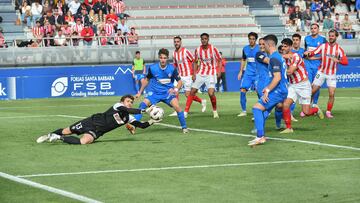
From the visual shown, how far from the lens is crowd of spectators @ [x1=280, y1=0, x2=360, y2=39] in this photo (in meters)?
46.0

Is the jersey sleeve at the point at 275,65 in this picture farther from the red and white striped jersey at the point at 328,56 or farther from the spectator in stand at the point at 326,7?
the spectator in stand at the point at 326,7

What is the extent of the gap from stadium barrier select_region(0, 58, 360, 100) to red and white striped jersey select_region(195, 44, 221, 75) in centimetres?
1359

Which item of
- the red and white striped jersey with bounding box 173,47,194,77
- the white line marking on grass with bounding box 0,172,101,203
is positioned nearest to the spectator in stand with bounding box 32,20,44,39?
the red and white striped jersey with bounding box 173,47,194,77

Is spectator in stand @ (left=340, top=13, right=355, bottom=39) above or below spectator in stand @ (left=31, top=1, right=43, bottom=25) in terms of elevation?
below

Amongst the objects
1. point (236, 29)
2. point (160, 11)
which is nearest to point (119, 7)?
point (160, 11)

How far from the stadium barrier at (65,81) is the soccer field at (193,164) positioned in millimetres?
14741

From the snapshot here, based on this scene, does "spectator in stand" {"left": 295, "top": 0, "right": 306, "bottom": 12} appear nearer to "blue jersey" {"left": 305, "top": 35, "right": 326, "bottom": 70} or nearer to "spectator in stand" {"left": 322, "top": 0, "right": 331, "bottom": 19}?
"spectator in stand" {"left": 322, "top": 0, "right": 331, "bottom": 19}

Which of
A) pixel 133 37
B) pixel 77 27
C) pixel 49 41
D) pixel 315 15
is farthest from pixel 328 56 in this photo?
pixel 315 15

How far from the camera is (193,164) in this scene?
1483 cm

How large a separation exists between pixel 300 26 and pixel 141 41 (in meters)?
9.34

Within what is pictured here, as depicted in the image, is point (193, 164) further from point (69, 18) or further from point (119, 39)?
point (69, 18)

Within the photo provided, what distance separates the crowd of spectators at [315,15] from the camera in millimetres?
46000

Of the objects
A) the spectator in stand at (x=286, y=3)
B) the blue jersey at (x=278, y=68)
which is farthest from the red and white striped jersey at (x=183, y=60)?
the spectator in stand at (x=286, y=3)

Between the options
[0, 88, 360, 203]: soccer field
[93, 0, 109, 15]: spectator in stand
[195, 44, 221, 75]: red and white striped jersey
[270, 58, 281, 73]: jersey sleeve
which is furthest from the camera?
[93, 0, 109, 15]: spectator in stand
